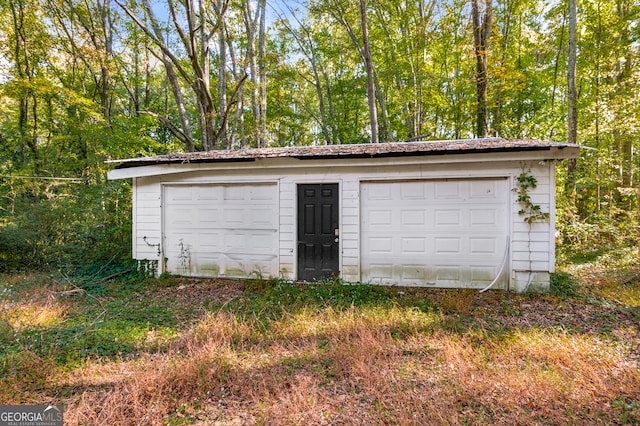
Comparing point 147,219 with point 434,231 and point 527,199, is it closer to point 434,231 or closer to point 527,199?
point 434,231

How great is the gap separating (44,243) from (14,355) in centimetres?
575

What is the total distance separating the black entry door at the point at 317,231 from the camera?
20.4ft

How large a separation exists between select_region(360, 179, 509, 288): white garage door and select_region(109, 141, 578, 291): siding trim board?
19mm

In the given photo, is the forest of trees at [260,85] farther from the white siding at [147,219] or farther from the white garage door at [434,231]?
the white garage door at [434,231]

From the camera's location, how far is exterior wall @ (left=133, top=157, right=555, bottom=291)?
5.42 m

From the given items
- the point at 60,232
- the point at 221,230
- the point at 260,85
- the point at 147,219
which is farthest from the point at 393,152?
the point at 60,232

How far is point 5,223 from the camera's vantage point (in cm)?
735

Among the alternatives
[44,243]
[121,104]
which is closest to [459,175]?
[44,243]

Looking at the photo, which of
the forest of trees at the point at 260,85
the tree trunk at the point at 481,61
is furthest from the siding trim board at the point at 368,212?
the tree trunk at the point at 481,61

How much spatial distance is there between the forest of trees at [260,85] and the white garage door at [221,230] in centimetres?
203

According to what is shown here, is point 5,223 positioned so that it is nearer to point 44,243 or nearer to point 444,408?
point 44,243

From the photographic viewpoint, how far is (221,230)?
265 inches

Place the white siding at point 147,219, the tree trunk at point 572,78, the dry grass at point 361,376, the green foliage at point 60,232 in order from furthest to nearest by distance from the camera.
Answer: the tree trunk at point 572,78 < the green foliage at point 60,232 < the white siding at point 147,219 < the dry grass at point 361,376

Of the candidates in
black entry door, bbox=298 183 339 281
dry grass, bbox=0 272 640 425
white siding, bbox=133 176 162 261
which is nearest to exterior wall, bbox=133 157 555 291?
white siding, bbox=133 176 162 261
